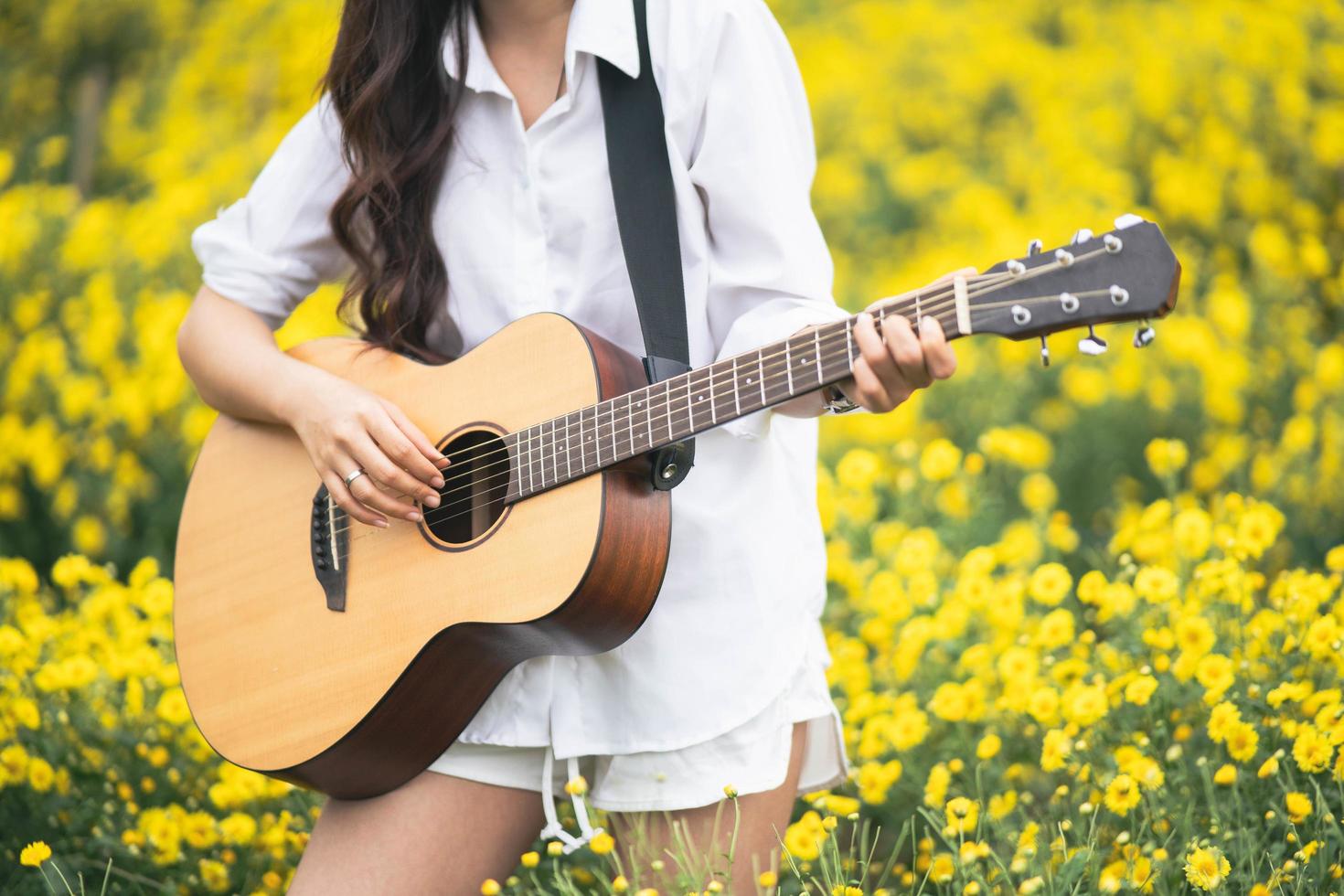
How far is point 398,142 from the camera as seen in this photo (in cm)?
196

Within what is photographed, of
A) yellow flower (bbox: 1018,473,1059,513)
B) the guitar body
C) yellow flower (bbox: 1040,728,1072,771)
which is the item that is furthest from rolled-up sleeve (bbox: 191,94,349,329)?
yellow flower (bbox: 1018,473,1059,513)

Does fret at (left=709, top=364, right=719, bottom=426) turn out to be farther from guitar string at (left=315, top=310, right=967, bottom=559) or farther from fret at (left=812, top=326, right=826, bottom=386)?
guitar string at (left=315, top=310, right=967, bottom=559)

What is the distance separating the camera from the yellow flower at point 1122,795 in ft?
5.90

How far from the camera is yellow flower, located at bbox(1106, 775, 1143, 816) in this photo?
1.80 meters

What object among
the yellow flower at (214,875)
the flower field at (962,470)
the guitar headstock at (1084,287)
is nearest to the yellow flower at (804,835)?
the flower field at (962,470)

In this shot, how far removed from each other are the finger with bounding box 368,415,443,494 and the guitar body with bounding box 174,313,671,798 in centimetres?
7

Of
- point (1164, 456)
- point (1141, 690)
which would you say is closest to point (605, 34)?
point (1141, 690)

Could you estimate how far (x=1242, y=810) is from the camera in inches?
78.6

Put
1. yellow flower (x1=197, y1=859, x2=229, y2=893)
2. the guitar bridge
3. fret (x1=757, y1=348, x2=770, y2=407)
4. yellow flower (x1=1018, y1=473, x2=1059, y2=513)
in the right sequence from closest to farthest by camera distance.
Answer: fret (x1=757, y1=348, x2=770, y2=407) < the guitar bridge < yellow flower (x1=197, y1=859, x2=229, y2=893) < yellow flower (x1=1018, y1=473, x2=1059, y2=513)

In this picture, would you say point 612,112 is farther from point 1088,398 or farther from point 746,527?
point 1088,398

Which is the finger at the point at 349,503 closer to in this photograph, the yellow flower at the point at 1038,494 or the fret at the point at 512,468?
the fret at the point at 512,468

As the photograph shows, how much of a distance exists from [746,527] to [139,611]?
2052mm

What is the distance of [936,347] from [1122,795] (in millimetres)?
824

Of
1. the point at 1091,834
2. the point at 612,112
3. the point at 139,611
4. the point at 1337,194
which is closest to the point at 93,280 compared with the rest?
the point at 139,611
